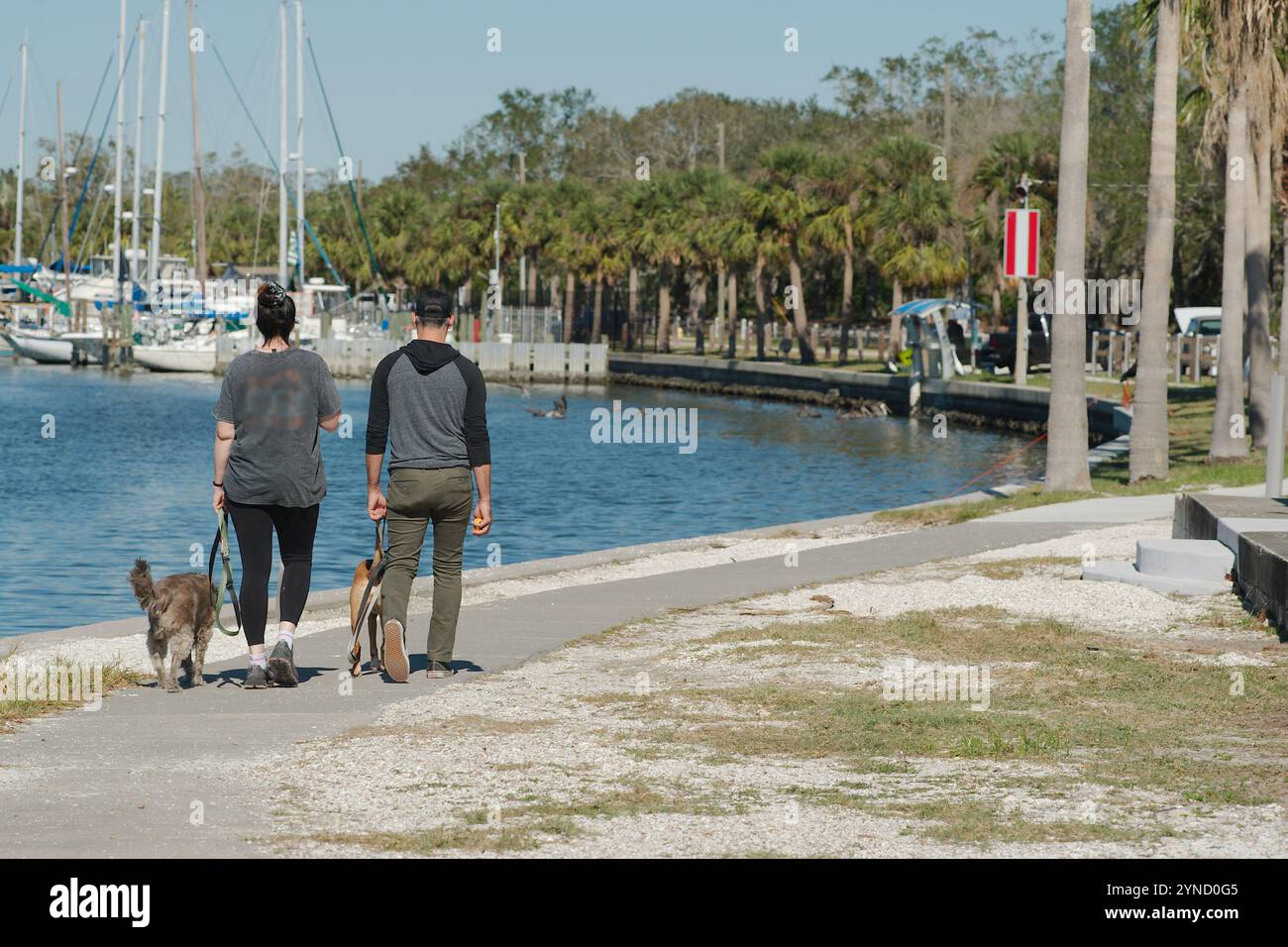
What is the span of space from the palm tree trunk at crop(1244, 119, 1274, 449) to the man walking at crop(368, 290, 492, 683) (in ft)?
69.4

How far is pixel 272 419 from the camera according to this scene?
29.6 ft

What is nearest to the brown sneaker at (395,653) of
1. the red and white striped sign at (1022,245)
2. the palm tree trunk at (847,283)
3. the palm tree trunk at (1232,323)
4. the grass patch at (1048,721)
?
the grass patch at (1048,721)

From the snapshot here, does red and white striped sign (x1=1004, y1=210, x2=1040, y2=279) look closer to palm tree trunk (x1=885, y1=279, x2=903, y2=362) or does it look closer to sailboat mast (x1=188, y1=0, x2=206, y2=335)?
palm tree trunk (x1=885, y1=279, x2=903, y2=362)

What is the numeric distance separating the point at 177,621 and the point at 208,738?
4.36 ft

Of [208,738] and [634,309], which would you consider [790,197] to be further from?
[208,738]

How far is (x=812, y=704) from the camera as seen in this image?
9102 mm

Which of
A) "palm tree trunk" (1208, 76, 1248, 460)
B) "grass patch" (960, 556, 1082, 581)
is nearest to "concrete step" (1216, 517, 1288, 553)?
"grass patch" (960, 556, 1082, 581)

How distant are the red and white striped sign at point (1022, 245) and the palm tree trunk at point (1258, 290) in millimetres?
3706

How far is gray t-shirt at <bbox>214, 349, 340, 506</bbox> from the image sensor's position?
8992 mm

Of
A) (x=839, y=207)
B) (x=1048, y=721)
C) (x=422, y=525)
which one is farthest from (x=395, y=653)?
(x=839, y=207)

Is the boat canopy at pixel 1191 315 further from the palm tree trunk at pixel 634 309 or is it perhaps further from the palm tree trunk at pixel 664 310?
the palm tree trunk at pixel 634 309
